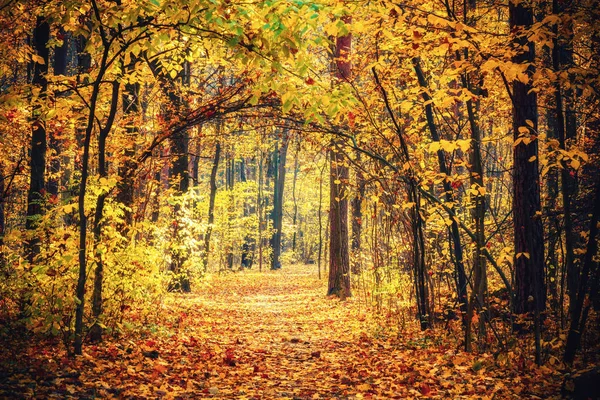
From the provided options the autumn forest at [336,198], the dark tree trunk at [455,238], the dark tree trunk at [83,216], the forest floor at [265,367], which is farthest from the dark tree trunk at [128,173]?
the dark tree trunk at [455,238]

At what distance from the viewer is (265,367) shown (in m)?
6.76

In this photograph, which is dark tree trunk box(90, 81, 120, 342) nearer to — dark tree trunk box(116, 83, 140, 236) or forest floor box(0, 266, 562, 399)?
forest floor box(0, 266, 562, 399)

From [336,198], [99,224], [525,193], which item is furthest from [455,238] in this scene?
[99,224]

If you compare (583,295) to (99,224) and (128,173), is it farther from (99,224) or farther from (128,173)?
(128,173)

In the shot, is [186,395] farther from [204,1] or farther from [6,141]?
[6,141]

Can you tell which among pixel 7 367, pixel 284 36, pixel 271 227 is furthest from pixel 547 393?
pixel 271 227

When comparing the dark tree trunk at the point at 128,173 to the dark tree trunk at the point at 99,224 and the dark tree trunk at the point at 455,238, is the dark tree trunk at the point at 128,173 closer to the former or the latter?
the dark tree trunk at the point at 99,224

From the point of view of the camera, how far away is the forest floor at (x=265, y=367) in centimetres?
506

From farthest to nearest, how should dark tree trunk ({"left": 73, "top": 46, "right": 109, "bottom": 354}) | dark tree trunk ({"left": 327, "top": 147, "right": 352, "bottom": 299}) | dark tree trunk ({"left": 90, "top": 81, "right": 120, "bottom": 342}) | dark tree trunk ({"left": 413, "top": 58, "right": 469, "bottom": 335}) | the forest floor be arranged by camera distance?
dark tree trunk ({"left": 327, "top": 147, "right": 352, "bottom": 299}), dark tree trunk ({"left": 413, "top": 58, "right": 469, "bottom": 335}), dark tree trunk ({"left": 90, "top": 81, "right": 120, "bottom": 342}), dark tree trunk ({"left": 73, "top": 46, "right": 109, "bottom": 354}), the forest floor

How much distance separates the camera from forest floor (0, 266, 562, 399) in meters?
5.06

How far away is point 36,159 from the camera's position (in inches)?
317

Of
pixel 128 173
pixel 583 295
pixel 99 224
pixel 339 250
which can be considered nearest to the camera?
pixel 583 295

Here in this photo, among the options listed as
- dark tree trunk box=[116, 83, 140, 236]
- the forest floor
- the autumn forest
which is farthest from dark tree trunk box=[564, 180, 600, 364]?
dark tree trunk box=[116, 83, 140, 236]

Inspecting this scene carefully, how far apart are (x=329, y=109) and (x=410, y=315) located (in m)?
5.96
